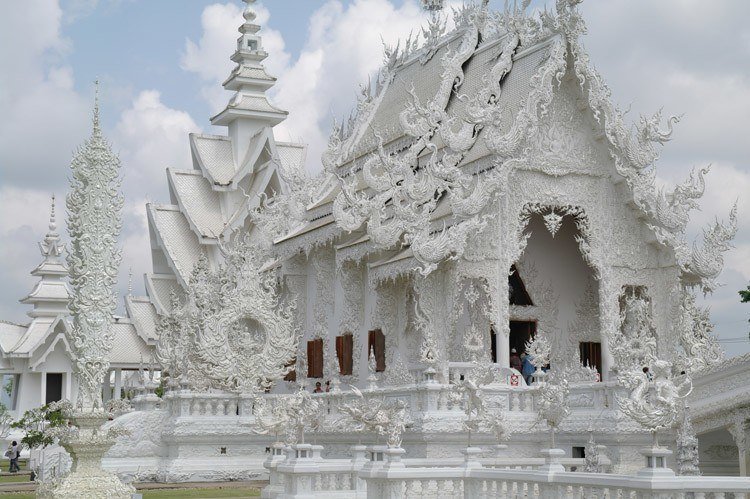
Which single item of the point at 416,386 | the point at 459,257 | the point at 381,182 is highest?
the point at 381,182

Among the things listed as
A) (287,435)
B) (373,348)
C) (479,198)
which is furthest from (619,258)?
(287,435)

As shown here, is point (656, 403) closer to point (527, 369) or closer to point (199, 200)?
point (527, 369)

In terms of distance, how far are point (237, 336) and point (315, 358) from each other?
2.23m

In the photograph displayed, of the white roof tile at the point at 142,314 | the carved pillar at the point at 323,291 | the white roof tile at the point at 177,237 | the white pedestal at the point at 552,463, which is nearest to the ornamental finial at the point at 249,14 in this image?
the white roof tile at the point at 177,237

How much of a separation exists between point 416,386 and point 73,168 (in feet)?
19.7

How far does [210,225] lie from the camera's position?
32406mm

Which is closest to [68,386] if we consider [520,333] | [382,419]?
[520,333]

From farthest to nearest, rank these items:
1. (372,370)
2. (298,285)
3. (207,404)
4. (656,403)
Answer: (298,285) < (207,404) < (372,370) < (656,403)

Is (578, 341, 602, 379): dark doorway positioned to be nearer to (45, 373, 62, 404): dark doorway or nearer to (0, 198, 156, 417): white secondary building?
(0, 198, 156, 417): white secondary building

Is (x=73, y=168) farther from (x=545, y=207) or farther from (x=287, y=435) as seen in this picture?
(x=545, y=207)

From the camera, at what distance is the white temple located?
1595cm

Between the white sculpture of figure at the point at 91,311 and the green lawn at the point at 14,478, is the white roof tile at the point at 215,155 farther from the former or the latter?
the white sculpture of figure at the point at 91,311

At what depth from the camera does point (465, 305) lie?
20.1 meters

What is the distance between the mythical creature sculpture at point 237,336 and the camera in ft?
70.1
